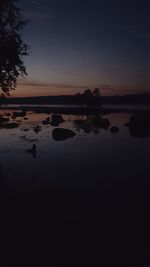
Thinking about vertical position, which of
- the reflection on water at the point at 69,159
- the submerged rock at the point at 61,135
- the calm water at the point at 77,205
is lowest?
the calm water at the point at 77,205

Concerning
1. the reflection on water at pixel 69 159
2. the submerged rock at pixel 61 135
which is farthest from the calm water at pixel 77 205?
the submerged rock at pixel 61 135

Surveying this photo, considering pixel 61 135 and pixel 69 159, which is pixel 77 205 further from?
pixel 61 135

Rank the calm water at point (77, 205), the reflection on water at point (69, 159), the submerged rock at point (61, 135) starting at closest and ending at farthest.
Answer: the calm water at point (77, 205) → the reflection on water at point (69, 159) → the submerged rock at point (61, 135)

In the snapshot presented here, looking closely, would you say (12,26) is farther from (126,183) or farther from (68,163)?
(126,183)

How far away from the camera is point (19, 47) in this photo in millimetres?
22812

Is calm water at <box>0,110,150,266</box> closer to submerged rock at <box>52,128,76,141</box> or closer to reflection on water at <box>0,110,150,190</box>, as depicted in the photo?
reflection on water at <box>0,110,150,190</box>

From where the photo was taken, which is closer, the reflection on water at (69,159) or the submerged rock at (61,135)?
the reflection on water at (69,159)

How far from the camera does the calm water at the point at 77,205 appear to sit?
10297mm

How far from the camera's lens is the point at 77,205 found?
14172 millimetres

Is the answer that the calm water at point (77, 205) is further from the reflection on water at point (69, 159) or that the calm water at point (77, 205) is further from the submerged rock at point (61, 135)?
the submerged rock at point (61, 135)

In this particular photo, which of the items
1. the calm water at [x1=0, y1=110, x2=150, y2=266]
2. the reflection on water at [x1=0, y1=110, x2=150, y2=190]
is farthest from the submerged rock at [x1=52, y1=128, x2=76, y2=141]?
the calm water at [x1=0, y1=110, x2=150, y2=266]

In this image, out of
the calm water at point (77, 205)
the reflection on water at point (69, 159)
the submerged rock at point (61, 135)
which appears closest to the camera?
the calm water at point (77, 205)

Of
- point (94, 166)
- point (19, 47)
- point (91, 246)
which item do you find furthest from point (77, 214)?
point (19, 47)

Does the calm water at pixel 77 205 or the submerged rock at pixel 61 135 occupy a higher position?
the submerged rock at pixel 61 135
